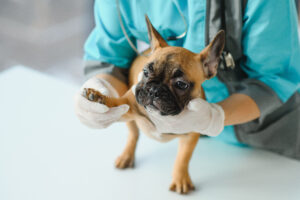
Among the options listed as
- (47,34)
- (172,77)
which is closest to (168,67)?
(172,77)

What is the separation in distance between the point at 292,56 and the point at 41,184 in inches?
31.7

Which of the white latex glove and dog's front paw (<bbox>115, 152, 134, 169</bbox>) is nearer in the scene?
the white latex glove

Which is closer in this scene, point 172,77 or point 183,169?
point 172,77

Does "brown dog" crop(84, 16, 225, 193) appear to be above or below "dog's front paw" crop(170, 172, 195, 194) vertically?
above

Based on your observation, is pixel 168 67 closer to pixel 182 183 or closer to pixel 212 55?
pixel 212 55

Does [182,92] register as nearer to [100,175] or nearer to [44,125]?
[100,175]

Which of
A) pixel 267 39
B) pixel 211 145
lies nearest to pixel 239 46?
pixel 267 39

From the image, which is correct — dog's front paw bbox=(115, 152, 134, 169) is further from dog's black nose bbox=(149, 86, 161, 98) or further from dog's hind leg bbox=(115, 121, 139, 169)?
dog's black nose bbox=(149, 86, 161, 98)

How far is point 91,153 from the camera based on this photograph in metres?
1.14

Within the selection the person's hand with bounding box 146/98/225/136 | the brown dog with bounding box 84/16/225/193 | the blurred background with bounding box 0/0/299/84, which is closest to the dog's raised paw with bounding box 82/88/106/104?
the brown dog with bounding box 84/16/225/193

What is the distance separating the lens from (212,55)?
810 millimetres

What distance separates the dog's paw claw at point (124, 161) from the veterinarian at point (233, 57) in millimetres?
211

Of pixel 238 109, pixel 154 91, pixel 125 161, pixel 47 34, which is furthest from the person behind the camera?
pixel 47 34

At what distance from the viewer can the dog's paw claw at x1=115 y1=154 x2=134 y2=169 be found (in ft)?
3.56
